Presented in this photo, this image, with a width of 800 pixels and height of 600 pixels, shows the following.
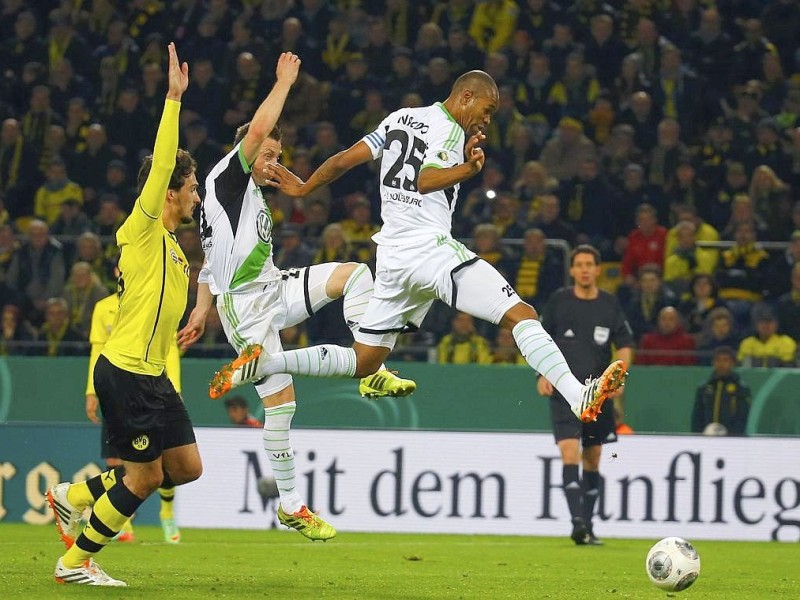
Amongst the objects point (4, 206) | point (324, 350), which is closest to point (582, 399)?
point (324, 350)

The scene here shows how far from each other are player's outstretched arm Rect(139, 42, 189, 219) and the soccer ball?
126 inches

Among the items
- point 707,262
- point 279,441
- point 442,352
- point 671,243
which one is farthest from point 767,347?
point 279,441

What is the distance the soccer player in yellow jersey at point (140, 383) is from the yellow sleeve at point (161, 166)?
1 cm

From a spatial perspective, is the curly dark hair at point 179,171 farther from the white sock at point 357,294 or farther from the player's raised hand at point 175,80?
the white sock at point 357,294

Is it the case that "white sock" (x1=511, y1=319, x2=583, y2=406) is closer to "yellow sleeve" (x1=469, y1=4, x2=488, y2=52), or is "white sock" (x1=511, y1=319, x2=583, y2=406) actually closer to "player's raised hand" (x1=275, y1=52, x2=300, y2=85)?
"player's raised hand" (x1=275, y1=52, x2=300, y2=85)

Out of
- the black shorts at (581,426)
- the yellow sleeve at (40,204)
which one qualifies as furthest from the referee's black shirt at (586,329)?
the yellow sleeve at (40,204)

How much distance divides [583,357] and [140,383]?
5049 millimetres

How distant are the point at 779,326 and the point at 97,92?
9.46 m

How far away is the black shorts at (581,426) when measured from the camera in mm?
11625

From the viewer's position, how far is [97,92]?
19.1m

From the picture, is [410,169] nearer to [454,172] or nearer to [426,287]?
[454,172]

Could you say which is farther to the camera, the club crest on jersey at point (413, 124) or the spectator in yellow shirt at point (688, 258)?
the spectator in yellow shirt at point (688, 258)

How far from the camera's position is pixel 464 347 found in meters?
14.7

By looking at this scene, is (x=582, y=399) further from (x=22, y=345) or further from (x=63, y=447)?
(x=22, y=345)
